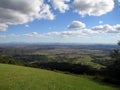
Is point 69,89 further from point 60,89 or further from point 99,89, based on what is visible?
point 99,89

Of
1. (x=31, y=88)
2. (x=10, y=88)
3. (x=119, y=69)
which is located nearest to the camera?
(x=10, y=88)

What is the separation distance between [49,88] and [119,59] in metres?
42.7

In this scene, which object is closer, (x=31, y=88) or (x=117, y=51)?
(x=31, y=88)

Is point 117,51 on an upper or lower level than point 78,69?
upper

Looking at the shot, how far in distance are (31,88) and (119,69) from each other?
38135mm

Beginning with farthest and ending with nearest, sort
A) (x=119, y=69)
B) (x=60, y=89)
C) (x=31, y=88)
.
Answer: (x=119, y=69)
(x=60, y=89)
(x=31, y=88)

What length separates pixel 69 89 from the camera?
2508 cm

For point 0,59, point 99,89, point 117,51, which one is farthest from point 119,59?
point 0,59

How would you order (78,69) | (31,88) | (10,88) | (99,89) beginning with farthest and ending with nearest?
1. (78,69)
2. (99,89)
3. (31,88)
4. (10,88)

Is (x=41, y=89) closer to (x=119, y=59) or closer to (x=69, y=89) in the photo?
(x=69, y=89)

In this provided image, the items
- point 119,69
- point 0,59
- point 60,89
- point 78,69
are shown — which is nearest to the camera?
point 60,89

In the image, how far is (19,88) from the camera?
2131 centimetres

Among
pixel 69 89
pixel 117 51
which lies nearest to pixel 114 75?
pixel 117 51

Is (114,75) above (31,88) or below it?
below
